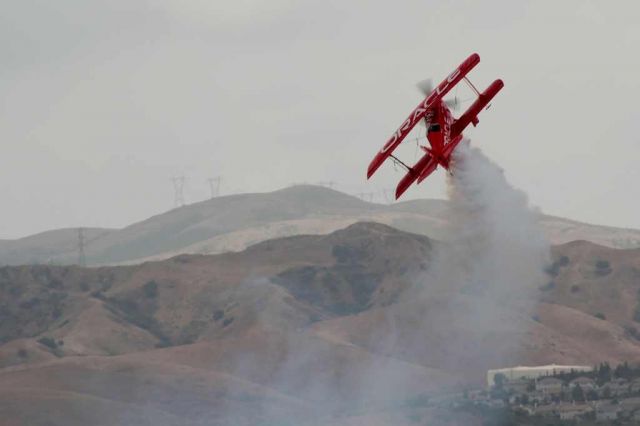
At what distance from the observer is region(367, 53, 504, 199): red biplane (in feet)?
328

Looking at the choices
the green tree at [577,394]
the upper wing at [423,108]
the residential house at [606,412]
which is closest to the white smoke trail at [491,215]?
the green tree at [577,394]

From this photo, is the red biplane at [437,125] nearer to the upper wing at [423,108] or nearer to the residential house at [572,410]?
A: the upper wing at [423,108]

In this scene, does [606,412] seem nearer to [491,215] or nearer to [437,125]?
[491,215]

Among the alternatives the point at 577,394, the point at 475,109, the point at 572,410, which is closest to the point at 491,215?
the point at 572,410

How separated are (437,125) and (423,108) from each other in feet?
5.08

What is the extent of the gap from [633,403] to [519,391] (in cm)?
1401

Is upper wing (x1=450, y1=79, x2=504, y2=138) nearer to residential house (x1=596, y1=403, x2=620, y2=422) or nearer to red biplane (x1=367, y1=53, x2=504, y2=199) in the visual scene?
red biplane (x1=367, y1=53, x2=504, y2=199)

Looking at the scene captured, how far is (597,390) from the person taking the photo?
198 meters

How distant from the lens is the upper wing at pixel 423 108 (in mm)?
101062

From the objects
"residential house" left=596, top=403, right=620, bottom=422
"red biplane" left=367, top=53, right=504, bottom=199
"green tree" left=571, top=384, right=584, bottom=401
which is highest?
"red biplane" left=367, top=53, right=504, bottom=199

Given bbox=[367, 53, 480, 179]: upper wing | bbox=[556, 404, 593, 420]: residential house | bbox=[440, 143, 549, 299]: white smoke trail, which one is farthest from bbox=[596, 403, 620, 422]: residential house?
bbox=[367, 53, 480, 179]: upper wing

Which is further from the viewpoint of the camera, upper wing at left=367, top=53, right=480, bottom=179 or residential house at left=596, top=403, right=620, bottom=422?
residential house at left=596, top=403, right=620, bottom=422

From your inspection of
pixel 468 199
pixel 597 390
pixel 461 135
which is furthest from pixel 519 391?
pixel 461 135

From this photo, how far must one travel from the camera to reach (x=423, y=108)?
100938 mm
